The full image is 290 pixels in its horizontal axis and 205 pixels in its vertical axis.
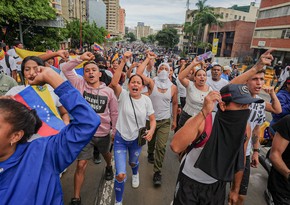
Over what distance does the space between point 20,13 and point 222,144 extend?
14.9 meters

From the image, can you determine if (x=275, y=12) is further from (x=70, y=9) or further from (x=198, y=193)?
(x=70, y=9)

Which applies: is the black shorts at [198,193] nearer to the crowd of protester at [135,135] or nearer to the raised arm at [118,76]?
the crowd of protester at [135,135]

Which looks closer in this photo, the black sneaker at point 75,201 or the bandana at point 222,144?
the bandana at point 222,144

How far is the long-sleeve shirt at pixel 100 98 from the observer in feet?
10.4

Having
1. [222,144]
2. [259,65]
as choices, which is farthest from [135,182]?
[259,65]

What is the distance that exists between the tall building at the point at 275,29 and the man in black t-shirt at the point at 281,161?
31.2 meters

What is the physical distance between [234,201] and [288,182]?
81 cm

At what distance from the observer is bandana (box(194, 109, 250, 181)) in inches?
73.7

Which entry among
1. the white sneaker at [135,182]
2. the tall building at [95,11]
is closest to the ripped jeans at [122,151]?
the white sneaker at [135,182]

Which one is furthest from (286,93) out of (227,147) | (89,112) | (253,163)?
(89,112)

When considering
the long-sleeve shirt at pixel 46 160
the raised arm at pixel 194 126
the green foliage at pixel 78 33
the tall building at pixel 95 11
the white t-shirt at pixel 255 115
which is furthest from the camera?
the tall building at pixel 95 11

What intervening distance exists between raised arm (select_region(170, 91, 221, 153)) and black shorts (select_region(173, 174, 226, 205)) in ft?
1.53

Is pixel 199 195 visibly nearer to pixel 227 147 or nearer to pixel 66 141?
pixel 227 147

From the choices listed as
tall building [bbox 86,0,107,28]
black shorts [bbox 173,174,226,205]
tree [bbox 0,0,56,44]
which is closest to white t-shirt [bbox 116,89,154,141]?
black shorts [bbox 173,174,226,205]
